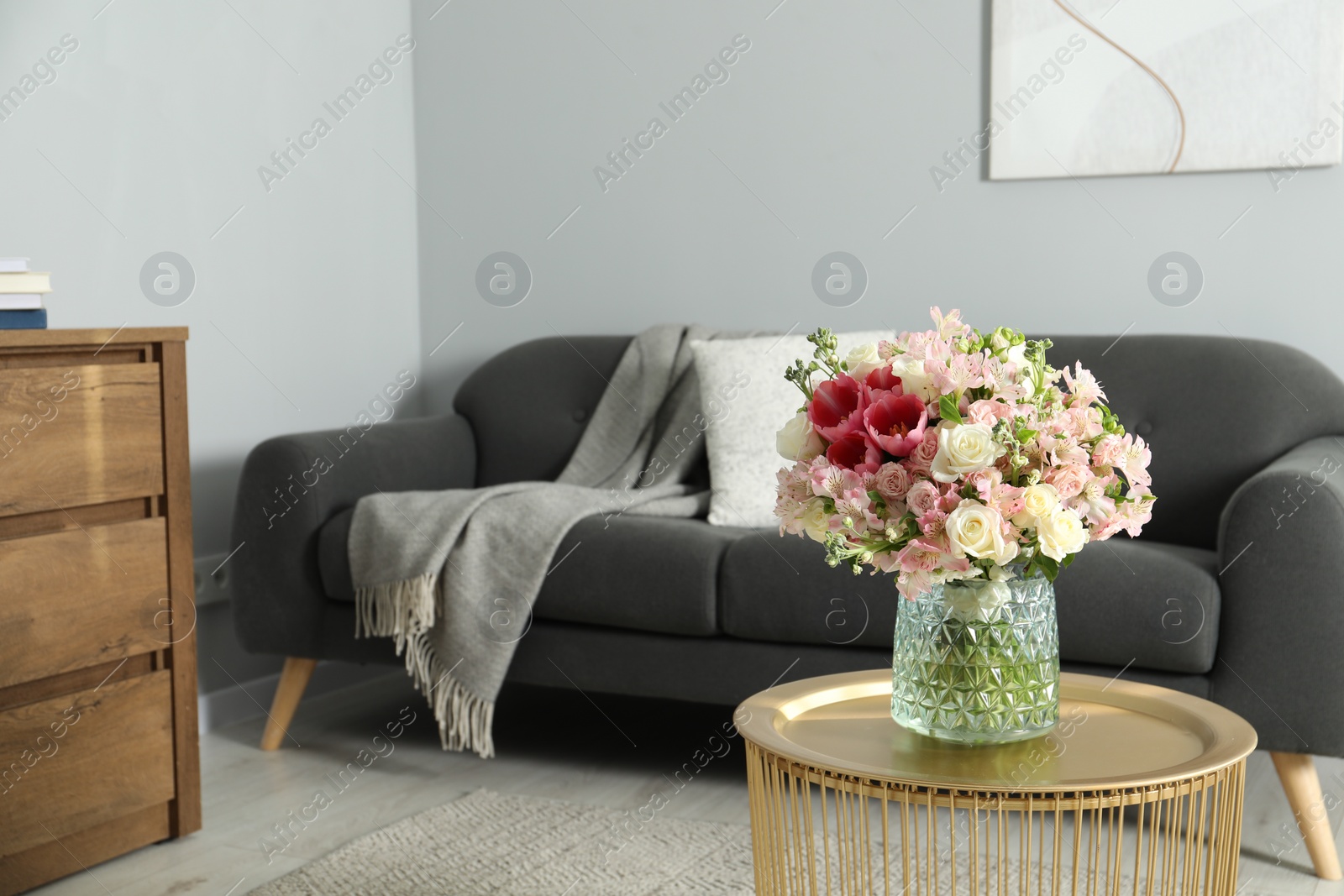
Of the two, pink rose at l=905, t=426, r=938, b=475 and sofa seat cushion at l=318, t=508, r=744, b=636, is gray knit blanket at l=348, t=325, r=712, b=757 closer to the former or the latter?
sofa seat cushion at l=318, t=508, r=744, b=636

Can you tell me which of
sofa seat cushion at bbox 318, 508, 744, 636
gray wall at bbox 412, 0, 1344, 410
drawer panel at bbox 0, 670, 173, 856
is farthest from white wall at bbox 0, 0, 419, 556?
sofa seat cushion at bbox 318, 508, 744, 636

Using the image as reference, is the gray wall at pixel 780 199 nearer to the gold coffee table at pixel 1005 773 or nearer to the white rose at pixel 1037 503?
the gold coffee table at pixel 1005 773

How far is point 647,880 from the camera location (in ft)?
6.60

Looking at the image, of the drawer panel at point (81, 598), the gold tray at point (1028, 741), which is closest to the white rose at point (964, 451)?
the gold tray at point (1028, 741)

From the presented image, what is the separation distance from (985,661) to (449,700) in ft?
4.97

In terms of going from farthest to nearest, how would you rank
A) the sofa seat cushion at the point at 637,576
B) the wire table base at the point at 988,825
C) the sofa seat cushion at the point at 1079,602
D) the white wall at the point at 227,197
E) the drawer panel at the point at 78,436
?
the white wall at the point at 227,197 → the sofa seat cushion at the point at 637,576 → the sofa seat cushion at the point at 1079,602 → the drawer panel at the point at 78,436 → the wire table base at the point at 988,825

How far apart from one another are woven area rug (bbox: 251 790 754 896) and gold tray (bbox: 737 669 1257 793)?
0.61 meters

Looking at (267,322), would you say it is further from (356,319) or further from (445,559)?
(445,559)

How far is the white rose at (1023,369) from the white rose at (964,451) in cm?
8

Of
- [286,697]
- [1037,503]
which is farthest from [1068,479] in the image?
[286,697]

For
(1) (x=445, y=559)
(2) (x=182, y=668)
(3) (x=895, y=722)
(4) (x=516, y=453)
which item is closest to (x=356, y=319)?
(4) (x=516, y=453)

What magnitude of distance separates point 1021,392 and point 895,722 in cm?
41

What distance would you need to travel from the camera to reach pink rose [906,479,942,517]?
48.2 inches

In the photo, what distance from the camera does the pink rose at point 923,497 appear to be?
4.01 ft
